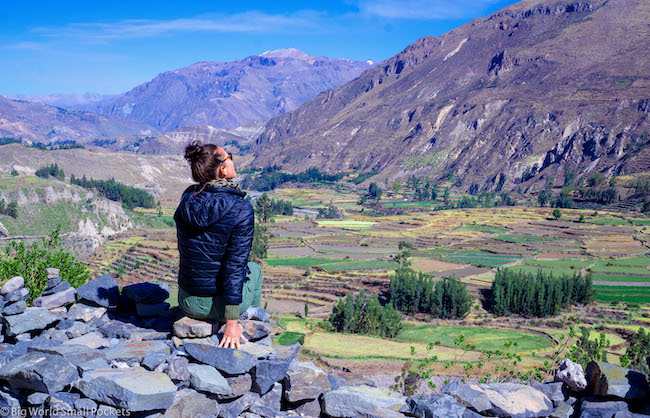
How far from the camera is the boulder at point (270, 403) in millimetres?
6702

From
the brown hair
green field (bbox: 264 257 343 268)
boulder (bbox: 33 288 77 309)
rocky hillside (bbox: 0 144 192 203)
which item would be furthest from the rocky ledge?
rocky hillside (bbox: 0 144 192 203)

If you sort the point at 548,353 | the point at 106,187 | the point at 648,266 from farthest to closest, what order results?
the point at 106,187, the point at 648,266, the point at 548,353

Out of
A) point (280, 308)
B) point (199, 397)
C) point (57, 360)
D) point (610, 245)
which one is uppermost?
point (57, 360)

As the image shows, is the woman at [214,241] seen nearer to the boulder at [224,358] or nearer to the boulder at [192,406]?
the boulder at [224,358]

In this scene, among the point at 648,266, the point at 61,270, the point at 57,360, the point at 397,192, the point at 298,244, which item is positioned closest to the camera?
the point at 57,360

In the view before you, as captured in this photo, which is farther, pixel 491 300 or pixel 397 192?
pixel 397 192

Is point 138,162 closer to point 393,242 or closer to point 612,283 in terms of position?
point 393,242

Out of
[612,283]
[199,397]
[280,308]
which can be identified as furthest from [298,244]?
[199,397]

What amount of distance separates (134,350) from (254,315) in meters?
2.01

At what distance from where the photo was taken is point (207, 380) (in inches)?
252

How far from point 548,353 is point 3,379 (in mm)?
35587

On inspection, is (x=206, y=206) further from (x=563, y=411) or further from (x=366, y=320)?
(x=366, y=320)

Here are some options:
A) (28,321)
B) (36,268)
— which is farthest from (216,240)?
(36,268)

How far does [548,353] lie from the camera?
115 ft
